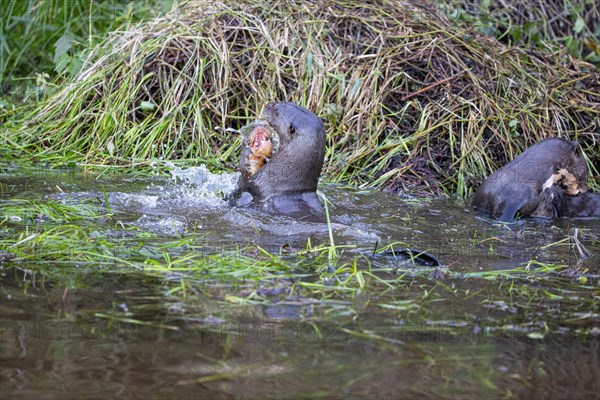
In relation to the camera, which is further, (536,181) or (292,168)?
(536,181)

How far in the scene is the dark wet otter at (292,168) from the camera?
15.7 feet

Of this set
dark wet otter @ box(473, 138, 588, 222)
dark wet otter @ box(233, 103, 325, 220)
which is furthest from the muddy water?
dark wet otter @ box(473, 138, 588, 222)

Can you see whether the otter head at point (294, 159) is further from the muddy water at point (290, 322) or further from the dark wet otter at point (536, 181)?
the dark wet otter at point (536, 181)

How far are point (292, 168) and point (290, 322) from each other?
6.89 feet

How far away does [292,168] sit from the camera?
15.8 feet

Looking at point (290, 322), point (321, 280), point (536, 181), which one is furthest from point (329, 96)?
point (290, 322)

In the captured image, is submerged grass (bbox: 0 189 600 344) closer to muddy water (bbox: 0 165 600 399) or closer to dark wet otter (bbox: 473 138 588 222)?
muddy water (bbox: 0 165 600 399)

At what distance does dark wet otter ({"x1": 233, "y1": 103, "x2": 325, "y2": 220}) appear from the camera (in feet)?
15.7

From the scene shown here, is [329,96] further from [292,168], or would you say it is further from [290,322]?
[290,322]

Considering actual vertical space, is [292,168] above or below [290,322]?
below

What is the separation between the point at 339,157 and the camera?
239 inches

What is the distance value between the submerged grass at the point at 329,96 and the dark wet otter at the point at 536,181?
46 cm

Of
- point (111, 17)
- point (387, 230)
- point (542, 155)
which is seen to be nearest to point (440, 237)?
point (387, 230)

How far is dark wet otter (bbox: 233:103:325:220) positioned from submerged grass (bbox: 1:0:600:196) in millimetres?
1070
